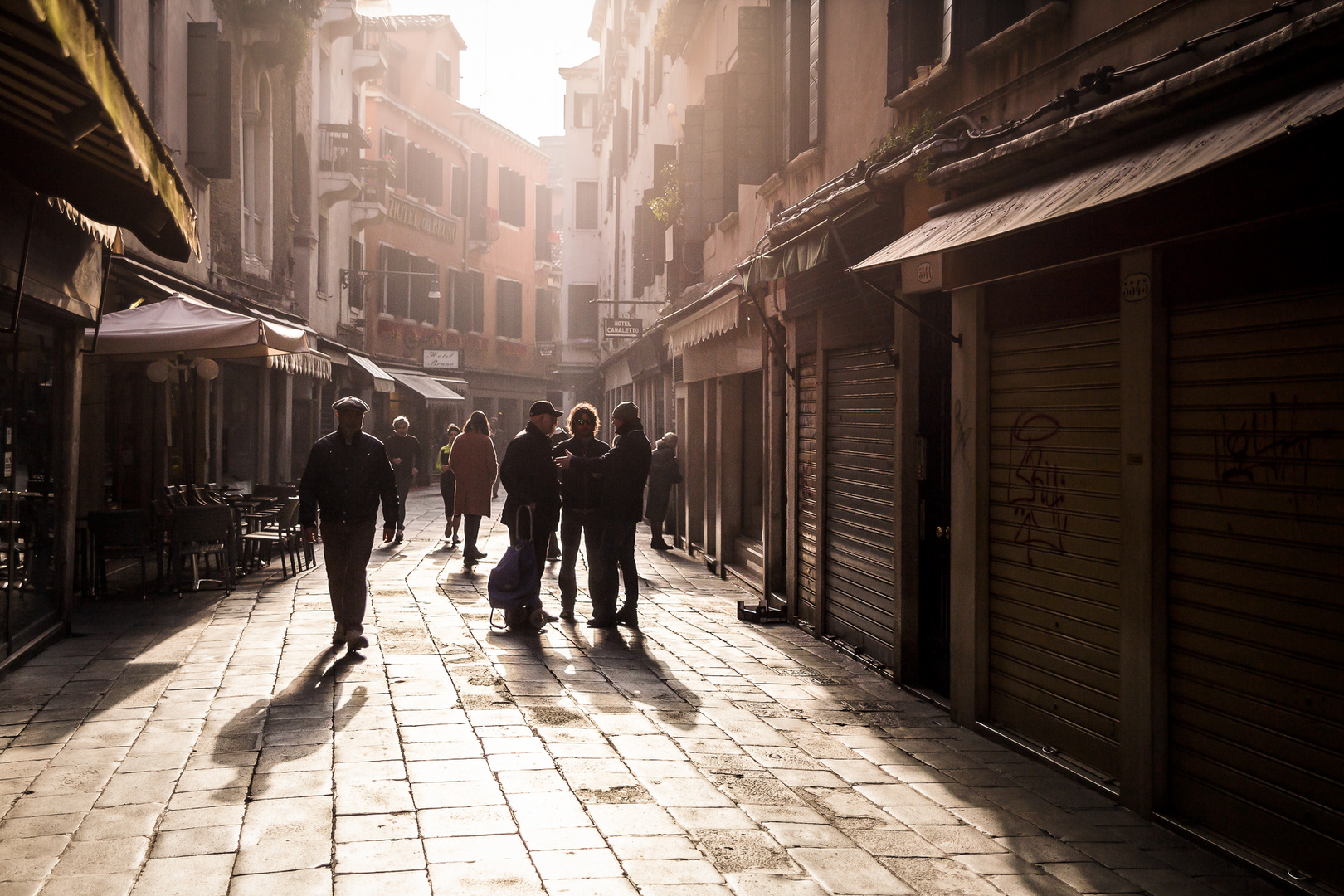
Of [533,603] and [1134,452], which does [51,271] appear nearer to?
[533,603]

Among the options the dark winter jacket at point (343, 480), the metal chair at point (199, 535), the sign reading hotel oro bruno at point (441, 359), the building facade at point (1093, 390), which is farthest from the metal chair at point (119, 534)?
the sign reading hotel oro bruno at point (441, 359)

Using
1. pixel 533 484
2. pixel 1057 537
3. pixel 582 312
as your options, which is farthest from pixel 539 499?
pixel 582 312

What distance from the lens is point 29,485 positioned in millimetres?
8586

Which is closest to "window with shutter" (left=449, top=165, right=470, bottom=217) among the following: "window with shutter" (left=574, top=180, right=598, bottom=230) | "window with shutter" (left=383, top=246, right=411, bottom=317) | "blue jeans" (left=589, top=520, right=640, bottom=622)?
"window with shutter" (left=574, top=180, right=598, bottom=230)

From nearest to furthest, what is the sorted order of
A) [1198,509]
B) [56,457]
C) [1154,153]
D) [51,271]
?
[1154,153] < [1198,509] < [51,271] < [56,457]

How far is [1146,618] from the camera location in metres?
5.12

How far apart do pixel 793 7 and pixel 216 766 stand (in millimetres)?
8785

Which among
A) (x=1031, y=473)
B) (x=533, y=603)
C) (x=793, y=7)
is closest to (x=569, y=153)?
(x=793, y=7)

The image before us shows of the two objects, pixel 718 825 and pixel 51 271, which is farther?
pixel 51 271

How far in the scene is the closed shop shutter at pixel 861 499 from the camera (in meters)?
8.41

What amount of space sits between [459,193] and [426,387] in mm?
8770

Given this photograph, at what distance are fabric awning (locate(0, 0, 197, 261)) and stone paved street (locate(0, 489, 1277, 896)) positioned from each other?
96.8 inches

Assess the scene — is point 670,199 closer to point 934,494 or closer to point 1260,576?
point 934,494

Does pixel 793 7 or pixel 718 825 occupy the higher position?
pixel 793 7
